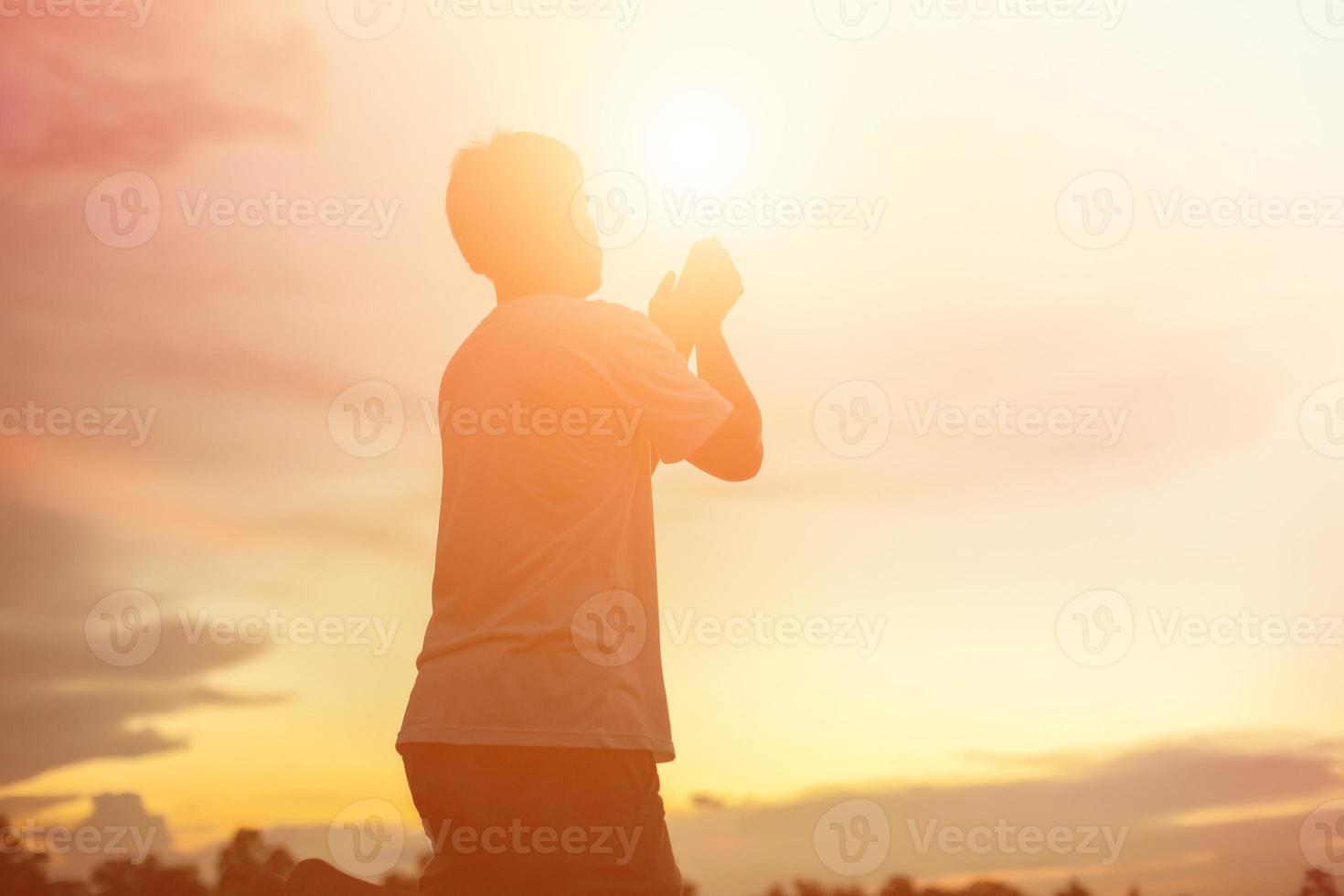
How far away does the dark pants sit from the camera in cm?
296

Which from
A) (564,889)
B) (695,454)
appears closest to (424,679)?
(564,889)

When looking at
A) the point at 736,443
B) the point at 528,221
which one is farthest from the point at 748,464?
the point at 528,221

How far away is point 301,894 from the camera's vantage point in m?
3.05

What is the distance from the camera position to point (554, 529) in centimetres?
312

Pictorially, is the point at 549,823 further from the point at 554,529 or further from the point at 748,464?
the point at 748,464

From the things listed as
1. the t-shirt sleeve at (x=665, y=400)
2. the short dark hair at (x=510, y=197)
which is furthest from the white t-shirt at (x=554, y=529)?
the short dark hair at (x=510, y=197)

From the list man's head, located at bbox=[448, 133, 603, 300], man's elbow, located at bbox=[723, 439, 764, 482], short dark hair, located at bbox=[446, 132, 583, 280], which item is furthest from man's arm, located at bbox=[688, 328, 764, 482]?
short dark hair, located at bbox=[446, 132, 583, 280]

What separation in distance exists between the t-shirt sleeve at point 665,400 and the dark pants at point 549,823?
33.1 inches

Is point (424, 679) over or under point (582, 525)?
under

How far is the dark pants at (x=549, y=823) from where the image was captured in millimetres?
2955

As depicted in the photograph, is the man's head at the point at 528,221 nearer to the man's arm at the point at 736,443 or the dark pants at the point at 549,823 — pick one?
the man's arm at the point at 736,443

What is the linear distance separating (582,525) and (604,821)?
75cm

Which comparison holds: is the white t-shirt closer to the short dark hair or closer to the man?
the man

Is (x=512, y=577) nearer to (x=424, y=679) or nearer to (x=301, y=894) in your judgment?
(x=424, y=679)
